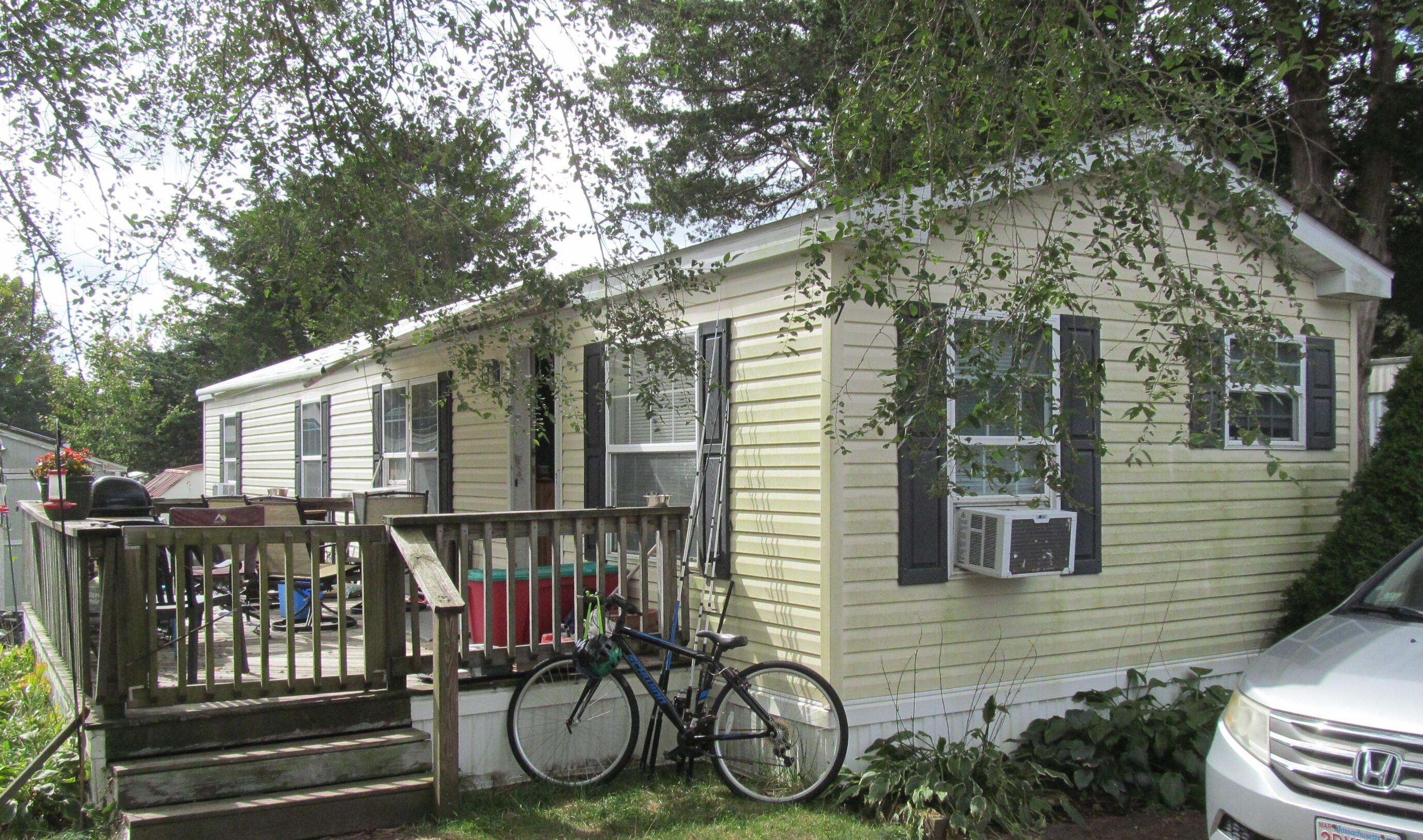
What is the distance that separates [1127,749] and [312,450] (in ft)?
35.4

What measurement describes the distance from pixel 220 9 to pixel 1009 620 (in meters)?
6.04

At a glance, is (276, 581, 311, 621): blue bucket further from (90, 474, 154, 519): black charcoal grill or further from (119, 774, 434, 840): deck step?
(119, 774, 434, 840): deck step

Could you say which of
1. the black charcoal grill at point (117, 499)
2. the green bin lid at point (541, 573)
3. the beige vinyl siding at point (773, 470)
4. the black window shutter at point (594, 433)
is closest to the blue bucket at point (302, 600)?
the black charcoal grill at point (117, 499)

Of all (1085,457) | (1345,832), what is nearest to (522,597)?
(1085,457)

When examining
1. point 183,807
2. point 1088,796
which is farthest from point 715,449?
point 183,807

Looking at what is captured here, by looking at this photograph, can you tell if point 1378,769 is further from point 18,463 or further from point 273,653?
point 18,463

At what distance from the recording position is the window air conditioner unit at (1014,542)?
5.63 m

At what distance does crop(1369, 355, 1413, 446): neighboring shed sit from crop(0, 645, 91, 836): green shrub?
15442mm

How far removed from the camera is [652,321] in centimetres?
633

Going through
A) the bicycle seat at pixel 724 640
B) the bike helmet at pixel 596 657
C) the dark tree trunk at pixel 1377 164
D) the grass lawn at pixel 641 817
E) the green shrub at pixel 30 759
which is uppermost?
the dark tree trunk at pixel 1377 164

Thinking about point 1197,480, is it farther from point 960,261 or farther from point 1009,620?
point 960,261

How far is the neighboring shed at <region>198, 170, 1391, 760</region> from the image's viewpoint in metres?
5.49

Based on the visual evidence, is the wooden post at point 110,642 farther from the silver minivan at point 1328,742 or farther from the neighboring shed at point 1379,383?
the neighboring shed at point 1379,383

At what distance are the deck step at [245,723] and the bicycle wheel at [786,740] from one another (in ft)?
5.47
